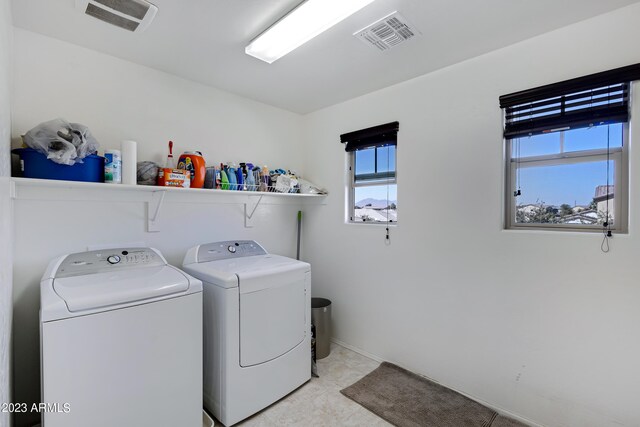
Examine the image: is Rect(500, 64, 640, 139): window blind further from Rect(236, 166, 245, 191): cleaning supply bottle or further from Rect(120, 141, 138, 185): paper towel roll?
Rect(120, 141, 138, 185): paper towel roll

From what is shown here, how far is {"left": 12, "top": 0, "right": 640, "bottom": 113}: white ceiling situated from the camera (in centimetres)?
157

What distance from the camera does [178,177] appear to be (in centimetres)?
210

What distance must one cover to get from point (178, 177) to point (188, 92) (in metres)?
0.87

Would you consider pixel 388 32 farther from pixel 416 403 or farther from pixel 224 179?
pixel 416 403

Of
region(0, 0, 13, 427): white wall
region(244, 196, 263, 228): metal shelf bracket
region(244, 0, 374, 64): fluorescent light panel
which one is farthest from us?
region(244, 196, 263, 228): metal shelf bracket

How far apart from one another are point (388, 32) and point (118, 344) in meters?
2.30

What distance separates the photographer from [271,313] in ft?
6.64

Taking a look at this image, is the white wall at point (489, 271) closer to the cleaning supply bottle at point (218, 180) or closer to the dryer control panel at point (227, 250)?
the dryer control panel at point (227, 250)

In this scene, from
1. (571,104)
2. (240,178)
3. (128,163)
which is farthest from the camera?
(240,178)

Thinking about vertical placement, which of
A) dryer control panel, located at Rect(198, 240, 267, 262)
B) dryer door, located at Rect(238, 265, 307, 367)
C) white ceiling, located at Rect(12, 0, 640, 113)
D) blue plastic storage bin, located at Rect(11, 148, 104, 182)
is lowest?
dryer door, located at Rect(238, 265, 307, 367)

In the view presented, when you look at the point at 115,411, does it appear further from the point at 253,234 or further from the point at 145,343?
the point at 253,234

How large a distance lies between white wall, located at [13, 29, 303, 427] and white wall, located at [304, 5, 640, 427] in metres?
1.14

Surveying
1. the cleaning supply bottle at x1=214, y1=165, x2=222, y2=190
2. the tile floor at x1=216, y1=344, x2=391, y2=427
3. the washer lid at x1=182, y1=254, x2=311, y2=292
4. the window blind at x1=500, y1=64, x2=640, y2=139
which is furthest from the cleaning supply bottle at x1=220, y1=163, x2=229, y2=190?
the window blind at x1=500, y1=64, x2=640, y2=139

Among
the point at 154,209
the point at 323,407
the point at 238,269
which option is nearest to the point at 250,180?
the point at 154,209
